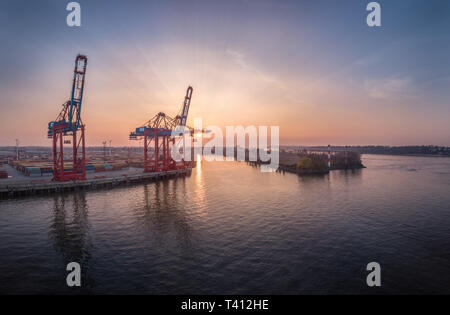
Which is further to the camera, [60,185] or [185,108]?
[185,108]

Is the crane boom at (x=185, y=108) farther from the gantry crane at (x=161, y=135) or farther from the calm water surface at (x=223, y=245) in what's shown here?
the calm water surface at (x=223, y=245)

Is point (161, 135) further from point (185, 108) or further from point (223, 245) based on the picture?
point (223, 245)

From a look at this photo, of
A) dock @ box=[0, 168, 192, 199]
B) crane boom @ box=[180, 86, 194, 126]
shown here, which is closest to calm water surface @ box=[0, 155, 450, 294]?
dock @ box=[0, 168, 192, 199]

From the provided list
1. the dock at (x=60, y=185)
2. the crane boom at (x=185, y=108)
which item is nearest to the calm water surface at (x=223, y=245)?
the dock at (x=60, y=185)

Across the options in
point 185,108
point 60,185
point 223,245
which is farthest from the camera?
point 185,108

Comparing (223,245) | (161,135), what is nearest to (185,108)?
(161,135)

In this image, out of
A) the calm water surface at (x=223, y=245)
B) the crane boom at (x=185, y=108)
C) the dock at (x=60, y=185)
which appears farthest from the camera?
the crane boom at (x=185, y=108)

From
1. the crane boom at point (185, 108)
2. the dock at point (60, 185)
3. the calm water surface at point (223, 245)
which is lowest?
the calm water surface at point (223, 245)

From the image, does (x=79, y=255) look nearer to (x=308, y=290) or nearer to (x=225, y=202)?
(x=308, y=290)

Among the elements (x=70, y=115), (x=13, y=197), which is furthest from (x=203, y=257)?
(x=70, y=115)
